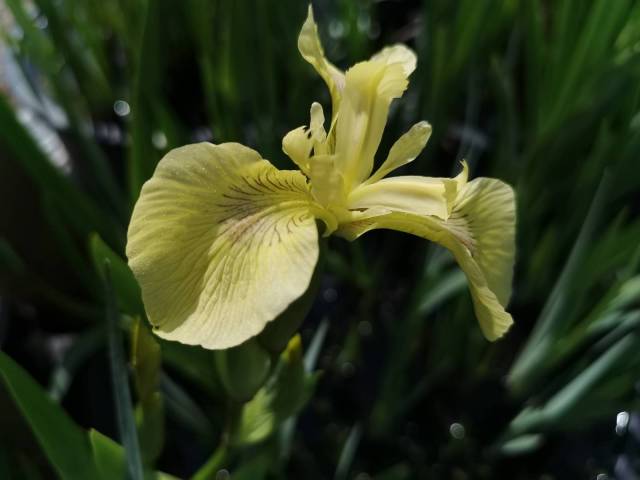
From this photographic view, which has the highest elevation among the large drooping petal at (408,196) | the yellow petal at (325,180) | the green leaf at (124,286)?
the yellow petal at (325,180)

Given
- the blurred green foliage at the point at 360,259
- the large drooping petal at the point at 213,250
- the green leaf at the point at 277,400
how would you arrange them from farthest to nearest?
the blurred green foliage at the point at 360,259, the green leaf at the point at 277,400, the large drooping petal at the point at 213,250

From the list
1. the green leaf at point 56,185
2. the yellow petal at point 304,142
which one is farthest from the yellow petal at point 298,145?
the green leaf at point 56,185

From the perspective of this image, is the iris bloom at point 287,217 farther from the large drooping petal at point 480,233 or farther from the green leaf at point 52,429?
the green leaf at point 52,429

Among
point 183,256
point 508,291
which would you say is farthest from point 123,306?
point 508,291

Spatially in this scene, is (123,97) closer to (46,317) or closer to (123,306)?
(46,317)

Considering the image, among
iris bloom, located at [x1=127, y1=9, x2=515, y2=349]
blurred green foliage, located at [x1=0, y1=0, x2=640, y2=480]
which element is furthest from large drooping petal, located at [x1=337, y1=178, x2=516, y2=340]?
blurred green foliage, located at [x1=0, y1=0, x2=640, y2=480]

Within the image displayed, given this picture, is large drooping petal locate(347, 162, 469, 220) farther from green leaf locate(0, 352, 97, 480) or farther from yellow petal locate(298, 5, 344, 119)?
green leaf locate(0, 352, 97, 480)

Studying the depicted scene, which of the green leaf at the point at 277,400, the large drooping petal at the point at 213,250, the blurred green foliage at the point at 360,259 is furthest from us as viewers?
the blurred green foliage at the point at 360,259
